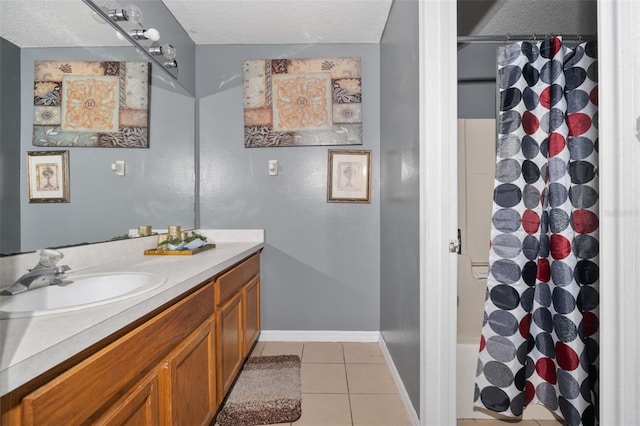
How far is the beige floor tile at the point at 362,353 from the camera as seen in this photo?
2.30 m

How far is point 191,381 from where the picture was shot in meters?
1.25

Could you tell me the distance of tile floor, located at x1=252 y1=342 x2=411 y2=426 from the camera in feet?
5.50

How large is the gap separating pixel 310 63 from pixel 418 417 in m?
2.55

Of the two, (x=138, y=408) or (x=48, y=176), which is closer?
(x=138, y=408)

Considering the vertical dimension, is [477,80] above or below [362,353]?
above

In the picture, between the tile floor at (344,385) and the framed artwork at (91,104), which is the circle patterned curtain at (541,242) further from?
the framed artwork at (91,104)

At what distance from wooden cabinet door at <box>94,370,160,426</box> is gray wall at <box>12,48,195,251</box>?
0.73 metres

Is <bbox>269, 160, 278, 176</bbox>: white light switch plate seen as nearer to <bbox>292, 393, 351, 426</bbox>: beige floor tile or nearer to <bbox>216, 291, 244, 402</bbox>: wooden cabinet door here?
<bbox>216, 291, 244, 402</bbox>: wooden cabinet door

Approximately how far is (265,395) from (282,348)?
0.65 m

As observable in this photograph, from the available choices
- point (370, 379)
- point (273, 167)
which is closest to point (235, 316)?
point (370, 379)

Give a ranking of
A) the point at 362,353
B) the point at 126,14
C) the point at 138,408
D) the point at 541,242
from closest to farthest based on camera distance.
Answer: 1. the point at 138,408
2. the point at 541,242
3. the point at 126,14
4. the point at 362,353

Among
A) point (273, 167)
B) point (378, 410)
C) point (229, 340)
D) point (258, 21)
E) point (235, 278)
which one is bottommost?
point (378, 410)

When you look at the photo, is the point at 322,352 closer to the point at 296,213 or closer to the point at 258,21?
the point at 296,213

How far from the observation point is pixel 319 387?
195 cm
